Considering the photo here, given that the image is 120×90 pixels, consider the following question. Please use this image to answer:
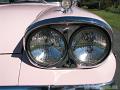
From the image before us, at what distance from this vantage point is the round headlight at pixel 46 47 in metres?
2.67

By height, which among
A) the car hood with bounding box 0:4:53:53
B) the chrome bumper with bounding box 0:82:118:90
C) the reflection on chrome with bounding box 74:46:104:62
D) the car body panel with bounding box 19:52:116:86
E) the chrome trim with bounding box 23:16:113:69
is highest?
the chrome trim with bounding box 23:16:113:69

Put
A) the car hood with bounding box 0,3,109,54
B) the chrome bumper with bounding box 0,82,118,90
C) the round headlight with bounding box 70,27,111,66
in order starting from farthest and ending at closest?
the car hood with bounding box 0,3,109,54 < the round headlight with bounding box 70,27,111,66 < the chrome bumper with bounding box 0,82,118,90

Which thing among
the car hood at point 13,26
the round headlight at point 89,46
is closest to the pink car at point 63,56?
the round headlight at point 89,46

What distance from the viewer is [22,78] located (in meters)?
2.63

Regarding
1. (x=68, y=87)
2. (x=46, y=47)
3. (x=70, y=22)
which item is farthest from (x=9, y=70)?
(x=70, y=22)

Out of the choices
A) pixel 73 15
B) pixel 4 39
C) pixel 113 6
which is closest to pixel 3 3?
pixel 4 39

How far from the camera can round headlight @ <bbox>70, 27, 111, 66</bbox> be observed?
8.84 feet

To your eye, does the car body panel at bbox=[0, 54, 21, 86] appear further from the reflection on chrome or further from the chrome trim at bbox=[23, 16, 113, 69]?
the reflection on chrome

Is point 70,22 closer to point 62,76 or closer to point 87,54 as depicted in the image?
point 87,54

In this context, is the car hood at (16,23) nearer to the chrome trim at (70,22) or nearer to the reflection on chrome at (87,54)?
the chrome trim at (70,22)

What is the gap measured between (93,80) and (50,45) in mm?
380

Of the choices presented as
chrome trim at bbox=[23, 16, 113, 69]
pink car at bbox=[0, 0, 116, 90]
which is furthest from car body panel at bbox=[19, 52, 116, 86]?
chrome trim at bbox=[23, 16, 113, 69]

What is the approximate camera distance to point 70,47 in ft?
8.84

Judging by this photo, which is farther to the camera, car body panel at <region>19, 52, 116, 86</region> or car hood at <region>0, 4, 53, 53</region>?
car hood at <region>0, 4, 53, 53</region>
